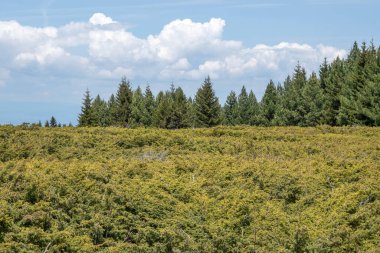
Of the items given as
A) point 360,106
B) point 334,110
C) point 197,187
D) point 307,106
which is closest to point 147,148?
point 197,187

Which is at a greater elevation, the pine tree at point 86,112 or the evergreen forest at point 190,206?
the pine tree at point 86,112

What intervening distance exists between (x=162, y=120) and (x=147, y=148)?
177ft

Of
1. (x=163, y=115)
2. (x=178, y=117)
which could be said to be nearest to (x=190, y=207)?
(x=178, y=117)

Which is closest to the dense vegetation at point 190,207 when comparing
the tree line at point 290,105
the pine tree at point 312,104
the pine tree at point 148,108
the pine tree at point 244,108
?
the tree line at point 290,105

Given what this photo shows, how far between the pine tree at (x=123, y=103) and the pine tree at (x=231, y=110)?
20377 millimetres

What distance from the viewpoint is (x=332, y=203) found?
7957 millimetres

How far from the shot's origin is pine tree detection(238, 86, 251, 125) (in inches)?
3285

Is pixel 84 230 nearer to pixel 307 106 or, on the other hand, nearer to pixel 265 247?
pixel 265 247

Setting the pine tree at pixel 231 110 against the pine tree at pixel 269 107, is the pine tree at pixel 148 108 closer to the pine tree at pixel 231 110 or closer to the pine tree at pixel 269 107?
the pine tree at pixel 231 110

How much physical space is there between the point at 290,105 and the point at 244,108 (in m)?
16.1

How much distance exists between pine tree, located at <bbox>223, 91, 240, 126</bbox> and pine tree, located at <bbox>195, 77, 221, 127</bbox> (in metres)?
18.8

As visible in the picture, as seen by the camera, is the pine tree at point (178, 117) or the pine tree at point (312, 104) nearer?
the pine tree at point (312, 104)

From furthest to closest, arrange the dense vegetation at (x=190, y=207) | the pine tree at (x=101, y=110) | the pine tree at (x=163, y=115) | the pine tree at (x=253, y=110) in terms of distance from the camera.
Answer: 1. the pine tree at (x=101, y=110)
2. the pine tree at (x=253, y=110)
3. the pine tree at (x=163, y=115)
4. the dense vegetation at (x=190, y=207)

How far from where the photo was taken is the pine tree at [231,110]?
8400 centimetres
